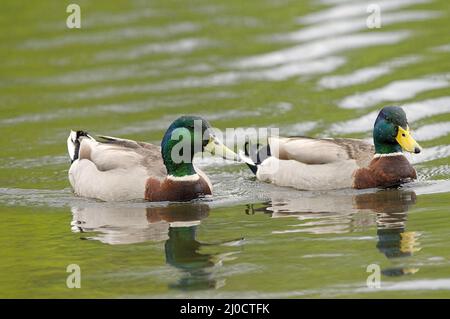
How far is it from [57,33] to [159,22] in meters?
1.89

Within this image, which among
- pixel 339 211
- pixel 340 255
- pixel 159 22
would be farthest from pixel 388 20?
pixel 340 255

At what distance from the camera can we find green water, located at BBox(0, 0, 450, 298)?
32.8 feet

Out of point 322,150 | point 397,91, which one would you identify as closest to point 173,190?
point 322,150

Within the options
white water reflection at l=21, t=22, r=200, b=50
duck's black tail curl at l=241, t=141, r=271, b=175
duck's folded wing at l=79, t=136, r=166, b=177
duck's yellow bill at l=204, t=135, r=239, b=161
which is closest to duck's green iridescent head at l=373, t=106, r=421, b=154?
duck's black tail curl at l=241, t=141, r=271, b=175

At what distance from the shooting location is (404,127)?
13.4 m

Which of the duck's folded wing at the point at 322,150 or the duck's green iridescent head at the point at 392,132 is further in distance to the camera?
the duck's folded wing at the point at 322,150

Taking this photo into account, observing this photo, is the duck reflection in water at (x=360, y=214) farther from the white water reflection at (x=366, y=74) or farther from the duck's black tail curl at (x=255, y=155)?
the white water reflection at (x=366, y=74)

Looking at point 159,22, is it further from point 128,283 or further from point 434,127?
point 128,283

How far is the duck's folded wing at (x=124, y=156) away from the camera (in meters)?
13.5

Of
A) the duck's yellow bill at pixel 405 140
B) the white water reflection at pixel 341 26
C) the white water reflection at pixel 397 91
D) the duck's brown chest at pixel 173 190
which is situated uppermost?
the white water reflection at pixel 341 26

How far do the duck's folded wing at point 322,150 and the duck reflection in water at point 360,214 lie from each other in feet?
1.61
